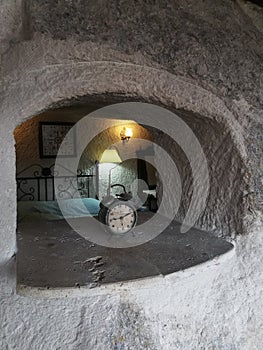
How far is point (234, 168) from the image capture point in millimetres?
985

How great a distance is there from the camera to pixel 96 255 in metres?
0.88

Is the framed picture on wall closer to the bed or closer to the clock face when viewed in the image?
the bed

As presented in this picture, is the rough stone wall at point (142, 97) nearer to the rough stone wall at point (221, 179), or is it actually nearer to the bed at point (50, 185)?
the rough stone wall at point (221, 179)

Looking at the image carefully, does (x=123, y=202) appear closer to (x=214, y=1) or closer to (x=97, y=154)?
(x=214, y=1)

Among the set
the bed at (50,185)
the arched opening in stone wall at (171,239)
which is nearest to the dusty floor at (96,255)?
the arched opening in stone wall at (171,239)

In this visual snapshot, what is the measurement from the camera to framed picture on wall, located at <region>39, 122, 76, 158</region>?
2586mm

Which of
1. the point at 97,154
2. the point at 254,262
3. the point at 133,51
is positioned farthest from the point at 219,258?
the point at 97,154

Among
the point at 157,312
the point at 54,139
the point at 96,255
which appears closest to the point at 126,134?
the point at 54,139

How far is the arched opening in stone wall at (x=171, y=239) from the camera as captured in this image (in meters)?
0.74

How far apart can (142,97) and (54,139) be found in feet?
6.41

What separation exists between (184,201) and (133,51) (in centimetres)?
67

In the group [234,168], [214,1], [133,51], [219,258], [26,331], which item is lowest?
[26,331]

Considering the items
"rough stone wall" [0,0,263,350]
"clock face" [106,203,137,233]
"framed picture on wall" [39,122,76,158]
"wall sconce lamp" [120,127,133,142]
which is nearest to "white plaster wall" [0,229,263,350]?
"rough stone wall" [0,0,263,350]

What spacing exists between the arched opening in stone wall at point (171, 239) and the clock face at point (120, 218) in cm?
9
